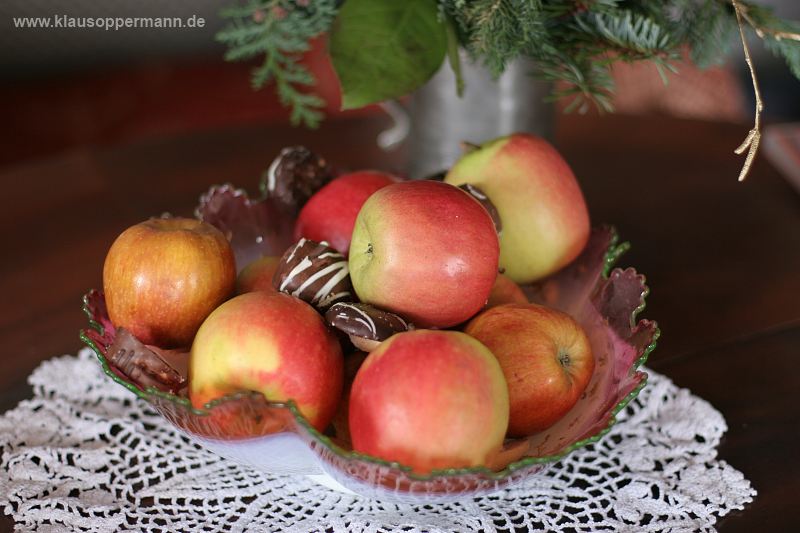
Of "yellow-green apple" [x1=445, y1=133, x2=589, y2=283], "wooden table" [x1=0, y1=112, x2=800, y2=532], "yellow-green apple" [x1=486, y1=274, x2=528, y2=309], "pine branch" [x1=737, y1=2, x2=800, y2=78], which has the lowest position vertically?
"wooden table" [x1=0, y1=112, x2=800, y2=532]

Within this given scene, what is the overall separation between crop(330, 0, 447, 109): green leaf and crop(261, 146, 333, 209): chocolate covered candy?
0.07m

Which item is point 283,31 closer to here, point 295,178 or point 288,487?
point 295,178

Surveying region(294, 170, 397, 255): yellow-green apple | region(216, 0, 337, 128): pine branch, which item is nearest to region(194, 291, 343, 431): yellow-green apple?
region(294, 170, 397, 255): yellow-green apple

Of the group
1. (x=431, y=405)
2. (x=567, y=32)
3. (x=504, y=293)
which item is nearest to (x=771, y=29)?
(x=567, y=32)

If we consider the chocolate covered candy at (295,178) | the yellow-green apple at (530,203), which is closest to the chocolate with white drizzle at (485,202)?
the yellow-green apple at (530,203)

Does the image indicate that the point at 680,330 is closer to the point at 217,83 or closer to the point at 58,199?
the point at 58,199

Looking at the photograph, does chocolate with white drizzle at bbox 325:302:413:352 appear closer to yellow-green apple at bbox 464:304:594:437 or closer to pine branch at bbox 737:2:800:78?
yellow-green apple at bbox 464:304:594:437

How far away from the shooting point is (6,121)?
1.51 meters

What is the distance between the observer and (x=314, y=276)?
0.45 m

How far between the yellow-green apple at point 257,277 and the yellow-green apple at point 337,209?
1.6 inches

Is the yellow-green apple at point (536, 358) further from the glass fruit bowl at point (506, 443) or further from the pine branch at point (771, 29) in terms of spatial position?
the pine branch at point (771, 29)

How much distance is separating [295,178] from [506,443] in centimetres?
25

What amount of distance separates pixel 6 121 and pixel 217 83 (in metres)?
0.41

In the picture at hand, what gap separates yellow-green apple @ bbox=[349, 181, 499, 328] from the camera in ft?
1.43
